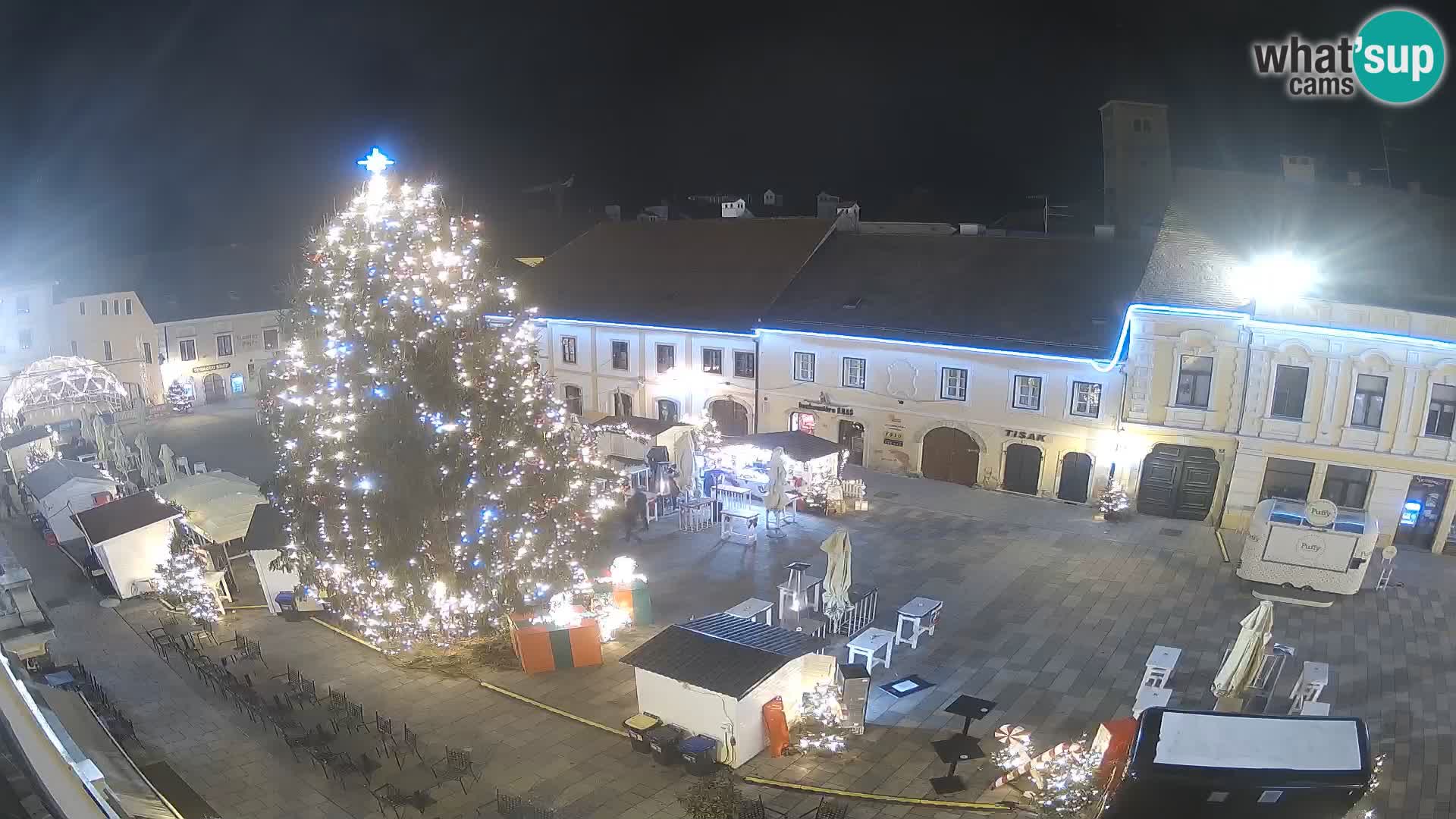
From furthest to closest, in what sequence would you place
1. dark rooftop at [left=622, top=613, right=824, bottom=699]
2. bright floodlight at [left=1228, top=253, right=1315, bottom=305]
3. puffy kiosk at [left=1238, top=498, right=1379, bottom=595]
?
bright floodlight at [left=1228, top=253, right=1315, bottom=305]
puffy kiosk at [left=1238, top=498, right=1379, bottom=595]
dark rooftop at [left=622, top=613, right=824, bottom=699]

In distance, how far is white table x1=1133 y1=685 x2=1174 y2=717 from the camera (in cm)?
1393

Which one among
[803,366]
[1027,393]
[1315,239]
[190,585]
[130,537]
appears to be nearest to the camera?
[190,585]

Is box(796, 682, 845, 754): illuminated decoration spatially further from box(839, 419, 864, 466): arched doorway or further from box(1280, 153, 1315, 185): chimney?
box(1280, 153, 1315, 185): chimney

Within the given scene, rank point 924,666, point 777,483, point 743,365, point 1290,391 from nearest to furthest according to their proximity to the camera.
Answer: point 924,666 → point 1290,391 → point 777,483 → point 743,365

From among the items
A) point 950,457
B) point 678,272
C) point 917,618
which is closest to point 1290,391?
point 950,457

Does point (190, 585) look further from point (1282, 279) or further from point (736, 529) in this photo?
point (1282, 279)

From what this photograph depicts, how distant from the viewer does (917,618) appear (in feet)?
57.7

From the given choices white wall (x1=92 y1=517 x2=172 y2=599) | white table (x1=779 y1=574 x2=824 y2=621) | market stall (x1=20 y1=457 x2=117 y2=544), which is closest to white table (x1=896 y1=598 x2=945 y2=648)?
white table (x1=779 y1=574 x2=824 y2=621)

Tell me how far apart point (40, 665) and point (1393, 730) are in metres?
23.2

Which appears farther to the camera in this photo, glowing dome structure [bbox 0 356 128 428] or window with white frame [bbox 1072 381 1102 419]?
glowing dome structure [bbox 0 356 128 428]

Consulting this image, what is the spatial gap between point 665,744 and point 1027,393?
17691mm

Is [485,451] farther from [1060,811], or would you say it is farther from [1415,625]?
[1415,625]

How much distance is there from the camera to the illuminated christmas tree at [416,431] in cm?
1559

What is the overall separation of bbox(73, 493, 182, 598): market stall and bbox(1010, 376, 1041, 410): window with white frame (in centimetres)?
2324
